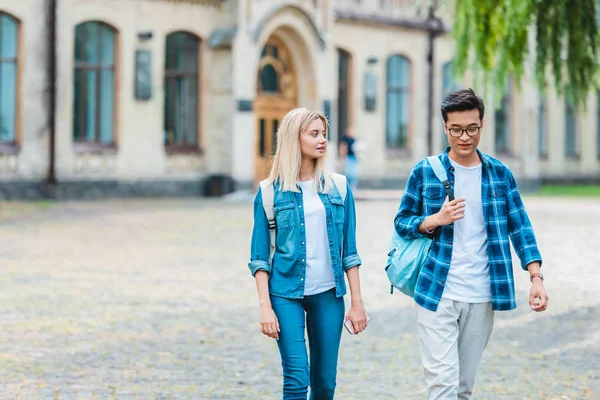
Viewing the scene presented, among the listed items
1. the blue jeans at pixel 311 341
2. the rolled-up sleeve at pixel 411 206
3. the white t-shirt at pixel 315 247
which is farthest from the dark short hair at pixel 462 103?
the blue jeans at pixel 311 341

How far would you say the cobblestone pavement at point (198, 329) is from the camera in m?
6.69

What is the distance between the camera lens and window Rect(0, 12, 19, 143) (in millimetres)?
26000

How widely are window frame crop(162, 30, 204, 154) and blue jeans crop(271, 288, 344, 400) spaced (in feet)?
80.1

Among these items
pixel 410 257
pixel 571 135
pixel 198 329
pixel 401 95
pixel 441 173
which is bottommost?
pixel 198 329

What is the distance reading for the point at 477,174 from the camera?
15.3 ft

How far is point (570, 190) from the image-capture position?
36.7 m

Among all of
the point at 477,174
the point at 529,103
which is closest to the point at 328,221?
the point at 477,174

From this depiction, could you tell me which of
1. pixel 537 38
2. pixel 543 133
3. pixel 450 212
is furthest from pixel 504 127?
pixel 450 212

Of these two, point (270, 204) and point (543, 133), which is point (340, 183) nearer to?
point (270, 204)

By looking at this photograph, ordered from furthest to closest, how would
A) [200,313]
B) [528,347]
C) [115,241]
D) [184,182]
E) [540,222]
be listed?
[184,182] < [540,222] < [115,241] < [200,313] < [528,347]

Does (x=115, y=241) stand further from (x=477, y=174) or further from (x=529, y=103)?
(x=529, y=103)

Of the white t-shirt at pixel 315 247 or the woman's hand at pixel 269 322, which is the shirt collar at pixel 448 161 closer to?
the white t-shirt at pixel 315 247

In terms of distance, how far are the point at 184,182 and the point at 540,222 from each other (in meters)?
11.5

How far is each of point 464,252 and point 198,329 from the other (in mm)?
4442
